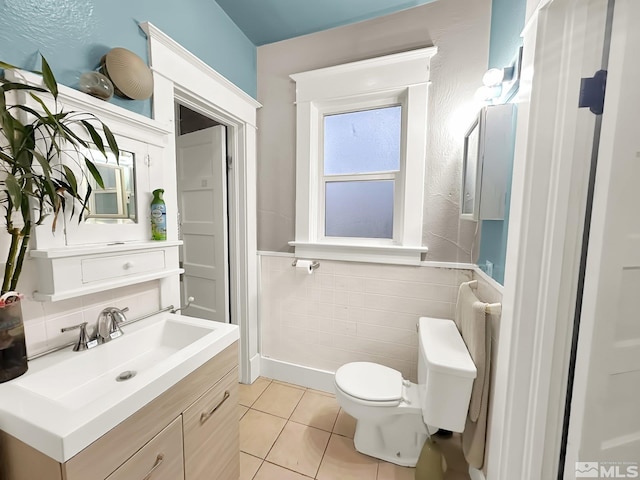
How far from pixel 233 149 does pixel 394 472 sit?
2.17 m

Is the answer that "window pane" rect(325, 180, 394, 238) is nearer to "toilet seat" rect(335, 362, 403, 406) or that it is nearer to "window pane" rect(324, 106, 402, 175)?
"window pane" rect(324, 106, 402, 175)

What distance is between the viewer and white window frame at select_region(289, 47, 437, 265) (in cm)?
153

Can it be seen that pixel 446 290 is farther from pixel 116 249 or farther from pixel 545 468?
pixel 116 249

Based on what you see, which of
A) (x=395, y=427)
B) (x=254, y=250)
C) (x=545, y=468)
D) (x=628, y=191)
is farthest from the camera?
(x=254, y=250)

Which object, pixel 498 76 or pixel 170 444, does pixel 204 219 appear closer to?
pixel 170 444

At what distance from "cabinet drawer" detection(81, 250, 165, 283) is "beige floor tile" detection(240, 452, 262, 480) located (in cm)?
111

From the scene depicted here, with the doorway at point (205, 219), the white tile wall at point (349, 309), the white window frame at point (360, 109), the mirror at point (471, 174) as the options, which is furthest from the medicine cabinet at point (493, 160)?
the doorway at point (205, 219)

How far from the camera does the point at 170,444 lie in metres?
0.81

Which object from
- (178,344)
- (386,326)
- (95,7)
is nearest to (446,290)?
(386,326)

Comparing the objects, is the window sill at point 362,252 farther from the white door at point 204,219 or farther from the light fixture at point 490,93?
the light fixture at point 490,93

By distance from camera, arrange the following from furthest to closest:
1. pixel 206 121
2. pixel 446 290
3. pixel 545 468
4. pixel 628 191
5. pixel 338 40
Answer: pixel 206 121 < pixel 338 40 < pixel 446 290 < pixel 545 468 < pixel 628 191

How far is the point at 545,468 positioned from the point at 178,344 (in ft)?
4.81

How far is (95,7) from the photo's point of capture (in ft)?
3.12

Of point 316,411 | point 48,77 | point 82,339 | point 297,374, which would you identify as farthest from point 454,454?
point 48,77
